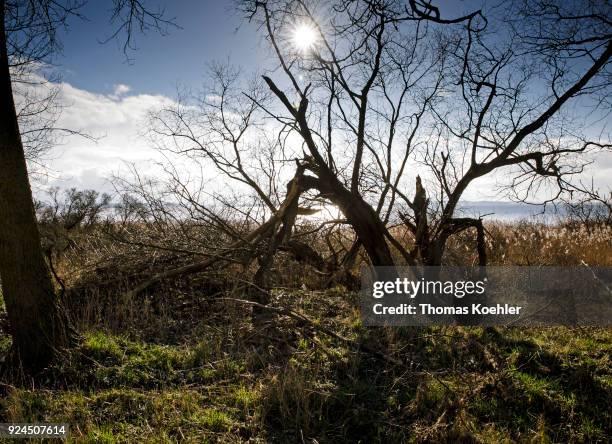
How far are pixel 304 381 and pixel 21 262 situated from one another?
2.98m

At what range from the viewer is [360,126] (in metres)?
6.88

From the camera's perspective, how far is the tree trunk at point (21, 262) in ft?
12.8

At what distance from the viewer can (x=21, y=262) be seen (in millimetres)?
4016

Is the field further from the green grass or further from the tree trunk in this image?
the tree trunk

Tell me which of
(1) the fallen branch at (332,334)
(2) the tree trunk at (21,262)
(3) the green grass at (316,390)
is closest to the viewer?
(3) the green grass at (316,390)

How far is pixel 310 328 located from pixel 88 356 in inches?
104

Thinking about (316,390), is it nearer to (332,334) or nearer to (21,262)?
(332,334)

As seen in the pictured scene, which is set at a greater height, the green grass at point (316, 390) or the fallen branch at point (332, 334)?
the fallen branch at point (332, 334)

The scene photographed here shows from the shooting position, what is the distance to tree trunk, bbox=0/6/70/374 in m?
3.90

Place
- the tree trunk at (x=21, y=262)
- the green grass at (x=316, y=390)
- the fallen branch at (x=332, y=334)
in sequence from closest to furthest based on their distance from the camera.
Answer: the green grass at (x=316, y=390) → the tree trunk at (x=21, y=262) → the fallen branch at (x=332, y=334)

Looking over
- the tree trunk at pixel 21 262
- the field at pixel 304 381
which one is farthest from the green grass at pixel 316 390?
the tree trunk at pixel 21 262

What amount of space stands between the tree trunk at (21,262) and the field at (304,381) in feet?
1.01

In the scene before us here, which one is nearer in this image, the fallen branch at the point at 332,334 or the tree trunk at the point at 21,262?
the tree trunk at the point at 21,262

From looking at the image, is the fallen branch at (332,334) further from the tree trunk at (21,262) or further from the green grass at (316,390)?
the tree trunk at (21,262)
